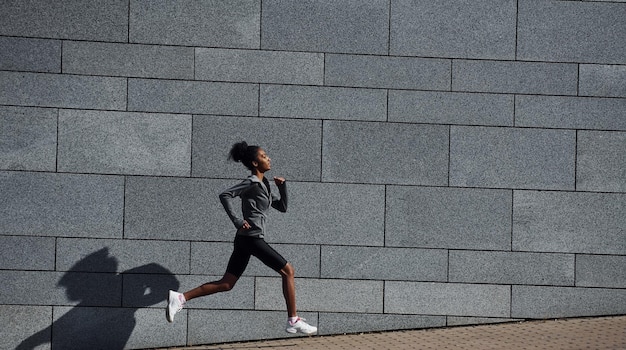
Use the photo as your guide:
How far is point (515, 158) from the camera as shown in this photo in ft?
28.5

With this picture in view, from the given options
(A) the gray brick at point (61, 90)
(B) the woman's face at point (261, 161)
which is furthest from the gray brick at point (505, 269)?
(A) the gray brick at point (61, 90)

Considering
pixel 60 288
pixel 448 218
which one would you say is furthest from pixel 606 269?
pixel 60 288

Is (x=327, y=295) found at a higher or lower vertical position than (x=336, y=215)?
lower

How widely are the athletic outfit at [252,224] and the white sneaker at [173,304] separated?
0.55 meters

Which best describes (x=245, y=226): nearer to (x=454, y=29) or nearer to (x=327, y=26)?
(x=327, y=26)

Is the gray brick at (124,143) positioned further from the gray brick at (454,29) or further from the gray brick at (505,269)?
the gray brick at (505,269)

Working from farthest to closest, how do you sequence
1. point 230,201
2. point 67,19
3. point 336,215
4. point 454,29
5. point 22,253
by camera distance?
point 454,29 → point 336,215 → point 67,19 → point 22,253 → point 230,201

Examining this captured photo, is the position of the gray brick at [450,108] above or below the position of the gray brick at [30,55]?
below

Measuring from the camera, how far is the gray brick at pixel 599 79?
8.71 metres

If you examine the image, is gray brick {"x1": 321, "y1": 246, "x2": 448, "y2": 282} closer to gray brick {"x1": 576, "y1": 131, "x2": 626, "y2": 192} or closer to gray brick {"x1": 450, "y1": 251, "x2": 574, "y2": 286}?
gray brick {"x1": 450, "y1": 251, "x2": 574, "y2": 286}

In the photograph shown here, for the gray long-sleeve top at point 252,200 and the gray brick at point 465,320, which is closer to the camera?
the gray long-sleeve top at point 252,200

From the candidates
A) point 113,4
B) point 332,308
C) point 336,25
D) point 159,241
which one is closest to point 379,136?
point 336,25

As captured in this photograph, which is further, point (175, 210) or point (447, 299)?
point (447, 299)

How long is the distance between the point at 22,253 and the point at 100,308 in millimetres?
1001
